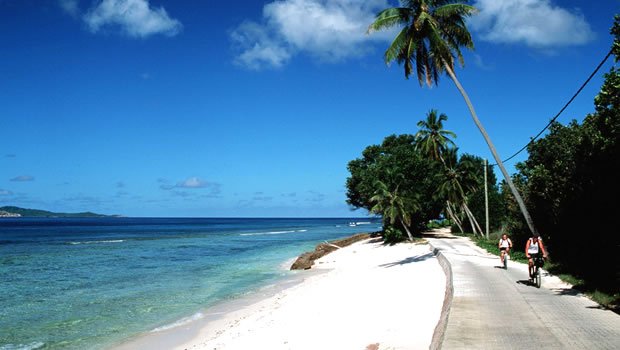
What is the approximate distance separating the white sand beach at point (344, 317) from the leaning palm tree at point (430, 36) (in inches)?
276

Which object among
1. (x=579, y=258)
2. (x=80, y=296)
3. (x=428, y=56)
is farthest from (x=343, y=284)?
(x=80, y=296)

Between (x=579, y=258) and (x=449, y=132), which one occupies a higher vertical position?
(x=449, y=132)

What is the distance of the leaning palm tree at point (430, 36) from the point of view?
61.3ft

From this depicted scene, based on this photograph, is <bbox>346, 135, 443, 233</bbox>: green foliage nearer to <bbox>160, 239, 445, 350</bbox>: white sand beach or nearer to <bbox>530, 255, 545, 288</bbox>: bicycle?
<bbox>160, 239, 445, 350</bbox>: white sand beach

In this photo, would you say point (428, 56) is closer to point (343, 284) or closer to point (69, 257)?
point (343, 284)

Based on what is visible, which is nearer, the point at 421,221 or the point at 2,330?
the point at 2,330

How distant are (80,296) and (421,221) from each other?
30.6 m

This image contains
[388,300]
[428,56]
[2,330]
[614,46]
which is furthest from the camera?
[428,56]

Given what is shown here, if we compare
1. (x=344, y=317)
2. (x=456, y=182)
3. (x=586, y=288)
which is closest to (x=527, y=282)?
(x=586, y=288)

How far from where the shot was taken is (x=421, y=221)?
43344mm

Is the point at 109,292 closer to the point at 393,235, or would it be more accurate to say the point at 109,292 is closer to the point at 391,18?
the point at 391,18

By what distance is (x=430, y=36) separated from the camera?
18.5m

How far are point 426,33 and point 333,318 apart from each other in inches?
477

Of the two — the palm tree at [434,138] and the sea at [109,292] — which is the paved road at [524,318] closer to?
the sea at [109,292]
